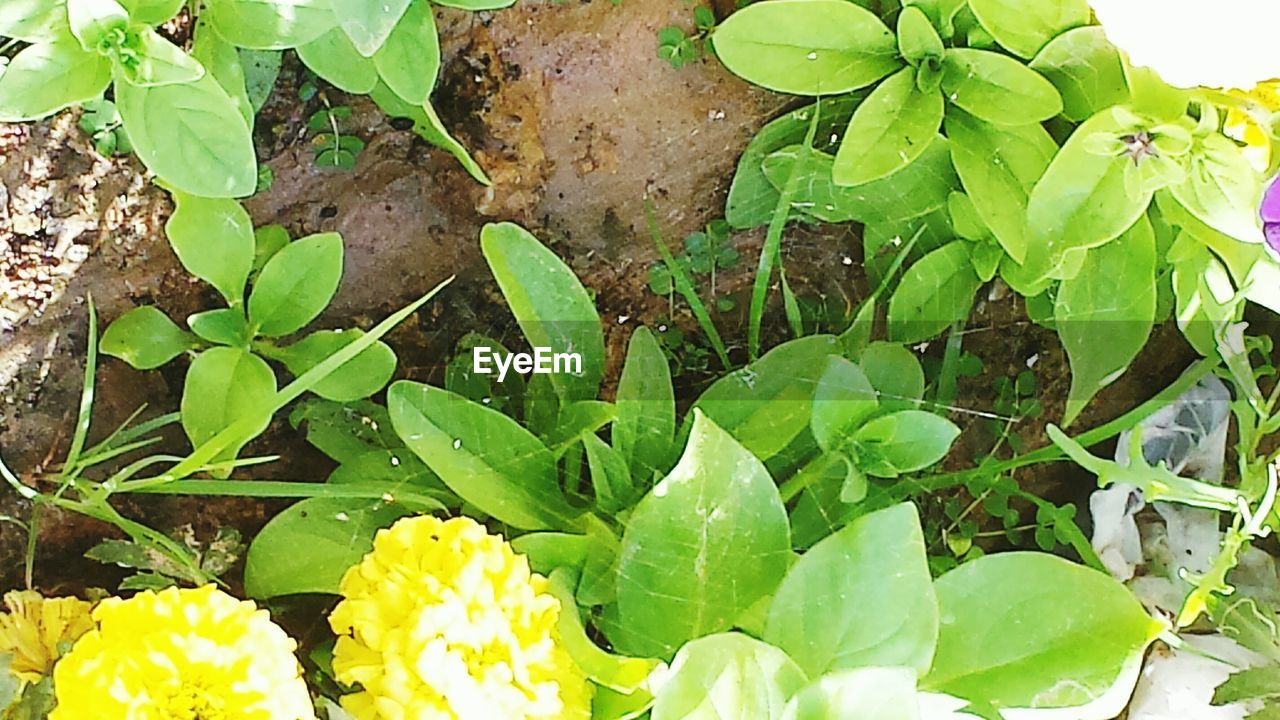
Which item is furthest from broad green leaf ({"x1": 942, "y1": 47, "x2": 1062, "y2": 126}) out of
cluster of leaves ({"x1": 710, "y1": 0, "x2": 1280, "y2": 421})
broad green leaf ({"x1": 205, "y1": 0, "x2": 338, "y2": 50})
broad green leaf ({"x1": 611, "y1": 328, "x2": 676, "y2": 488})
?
broad green leaf ({"x1": 205, "y1": 0, "x2": 338, "y2": 50})

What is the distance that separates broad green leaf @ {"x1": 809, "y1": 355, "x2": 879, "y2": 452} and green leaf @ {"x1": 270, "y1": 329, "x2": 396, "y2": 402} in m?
0.23

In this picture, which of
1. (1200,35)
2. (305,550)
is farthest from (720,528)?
(1200,35)

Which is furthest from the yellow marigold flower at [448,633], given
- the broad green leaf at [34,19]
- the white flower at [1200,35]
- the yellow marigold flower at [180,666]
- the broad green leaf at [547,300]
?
the white flower at [1200,35]

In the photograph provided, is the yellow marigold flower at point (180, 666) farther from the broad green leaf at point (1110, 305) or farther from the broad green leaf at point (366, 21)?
the broad green leaf at point (1110, 305)

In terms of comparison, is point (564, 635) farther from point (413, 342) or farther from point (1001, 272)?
point (1001, 272)

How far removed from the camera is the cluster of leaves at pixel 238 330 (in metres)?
0.63

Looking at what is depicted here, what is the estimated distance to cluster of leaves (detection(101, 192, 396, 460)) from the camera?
2.06 feet

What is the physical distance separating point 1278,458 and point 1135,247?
0.44 feet

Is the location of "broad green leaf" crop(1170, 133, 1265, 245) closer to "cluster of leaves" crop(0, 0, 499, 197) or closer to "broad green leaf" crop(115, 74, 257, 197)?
"cluster of leaves" crop(0, 0, 499, 197)

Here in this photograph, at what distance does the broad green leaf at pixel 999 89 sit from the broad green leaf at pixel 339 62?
1.02 feet

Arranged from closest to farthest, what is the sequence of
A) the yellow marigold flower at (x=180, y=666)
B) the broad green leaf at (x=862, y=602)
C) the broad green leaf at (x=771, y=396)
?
the yellow marigold flower at (x=180, y=666) < the broad green leaf at (x=862, y=602) < the broad green leaf at (x=771, y=396)

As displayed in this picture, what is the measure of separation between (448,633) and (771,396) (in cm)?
26

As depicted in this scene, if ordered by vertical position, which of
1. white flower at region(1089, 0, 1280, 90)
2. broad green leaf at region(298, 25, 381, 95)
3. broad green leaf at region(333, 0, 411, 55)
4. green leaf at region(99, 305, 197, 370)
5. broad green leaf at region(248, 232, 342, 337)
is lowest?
green leaf at region(99, 305, 197, 370)

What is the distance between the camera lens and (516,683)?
1.72ft
